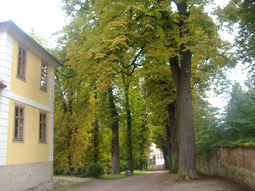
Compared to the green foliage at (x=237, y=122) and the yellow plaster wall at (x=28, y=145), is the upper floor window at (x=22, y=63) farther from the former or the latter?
the green foliage at (x=237, y=122)

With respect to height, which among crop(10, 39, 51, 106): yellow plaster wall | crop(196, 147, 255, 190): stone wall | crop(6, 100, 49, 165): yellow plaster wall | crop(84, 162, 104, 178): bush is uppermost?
crop(10, 39, 51, 106): yellow plaster wall

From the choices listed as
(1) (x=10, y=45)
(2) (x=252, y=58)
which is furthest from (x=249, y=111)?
(1) (x=10, y=45)

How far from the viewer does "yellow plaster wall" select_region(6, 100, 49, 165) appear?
39.9ft

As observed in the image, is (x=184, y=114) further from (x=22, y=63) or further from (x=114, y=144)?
(x=114, y=144)

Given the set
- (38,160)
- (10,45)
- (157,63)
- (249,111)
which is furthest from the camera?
(157,63)

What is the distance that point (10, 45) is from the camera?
1269cm

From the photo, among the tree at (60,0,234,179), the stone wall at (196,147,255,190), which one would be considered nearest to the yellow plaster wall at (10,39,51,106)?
the tree at (60,0,234,179)

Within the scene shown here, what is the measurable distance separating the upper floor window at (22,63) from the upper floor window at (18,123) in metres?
1.83

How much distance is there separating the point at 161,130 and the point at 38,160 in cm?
1944

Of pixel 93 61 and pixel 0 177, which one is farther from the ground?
pixel 93 61

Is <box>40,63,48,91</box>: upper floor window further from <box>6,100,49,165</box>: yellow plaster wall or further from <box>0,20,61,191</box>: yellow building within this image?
<box>6,100,49,165</box>: yellow plaster wall

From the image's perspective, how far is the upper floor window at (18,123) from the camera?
506 inches

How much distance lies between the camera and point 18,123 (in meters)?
13.1

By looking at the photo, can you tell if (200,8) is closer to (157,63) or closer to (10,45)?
(157,63)
